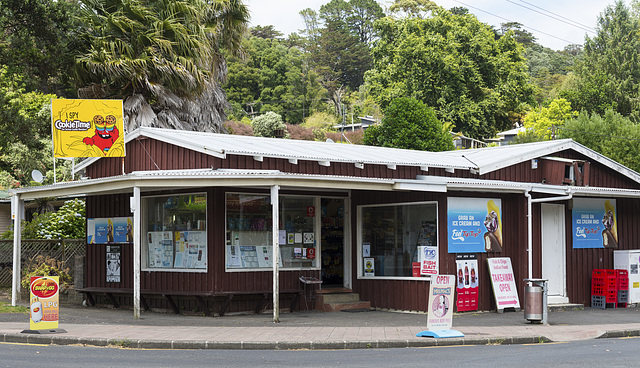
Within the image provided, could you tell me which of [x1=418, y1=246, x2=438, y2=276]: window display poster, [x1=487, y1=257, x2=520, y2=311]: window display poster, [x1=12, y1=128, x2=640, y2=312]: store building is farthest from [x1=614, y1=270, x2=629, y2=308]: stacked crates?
[x1=418, y1=246, x2=438, y2=276]: window display poster

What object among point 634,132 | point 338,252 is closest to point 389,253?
point 338,252

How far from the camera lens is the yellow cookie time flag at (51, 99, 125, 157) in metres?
16.2

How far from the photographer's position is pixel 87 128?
16.4m

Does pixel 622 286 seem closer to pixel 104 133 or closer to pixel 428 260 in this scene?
pixel 428 260

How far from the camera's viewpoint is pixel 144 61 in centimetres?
2303

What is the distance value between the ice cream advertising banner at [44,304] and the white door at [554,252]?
39.1 feet

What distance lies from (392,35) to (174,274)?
4334cm

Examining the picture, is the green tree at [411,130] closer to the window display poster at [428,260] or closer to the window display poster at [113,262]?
the window display poster at [428,260]

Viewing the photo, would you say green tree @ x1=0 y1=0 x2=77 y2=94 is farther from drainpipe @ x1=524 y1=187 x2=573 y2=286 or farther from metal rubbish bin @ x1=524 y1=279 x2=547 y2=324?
metal rubbish bin @ x1=524 y1=279 x2=547 y2=324

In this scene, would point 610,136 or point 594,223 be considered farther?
point 610,136

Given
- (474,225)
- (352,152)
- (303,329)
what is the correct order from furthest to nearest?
(352,152) < (474,225) < (303,329)

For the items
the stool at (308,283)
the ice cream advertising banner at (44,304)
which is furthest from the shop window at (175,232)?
the ice cream advertising banner at (44,304)

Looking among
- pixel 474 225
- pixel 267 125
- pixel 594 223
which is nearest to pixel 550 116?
pixel 267 125

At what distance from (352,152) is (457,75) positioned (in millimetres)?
34228
